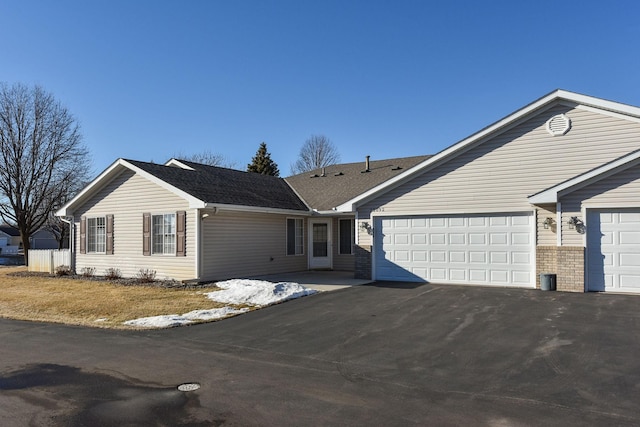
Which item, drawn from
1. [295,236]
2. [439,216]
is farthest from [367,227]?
[295,236]

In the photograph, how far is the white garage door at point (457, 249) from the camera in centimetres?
1305

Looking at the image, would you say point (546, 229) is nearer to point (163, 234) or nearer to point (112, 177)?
point (163, 234)

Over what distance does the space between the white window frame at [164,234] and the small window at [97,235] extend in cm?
287

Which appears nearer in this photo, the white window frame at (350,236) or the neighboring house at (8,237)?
the white window frame at (350,236)

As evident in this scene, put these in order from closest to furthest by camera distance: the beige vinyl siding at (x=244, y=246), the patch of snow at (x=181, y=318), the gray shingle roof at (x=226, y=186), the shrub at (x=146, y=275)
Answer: the patch of snow at (x=181, y=318) → the beige vinyl siding at (x=244, y=246) → the shrub at (x=146, y=275) → the gray shingle roof at (x=226, y=186)

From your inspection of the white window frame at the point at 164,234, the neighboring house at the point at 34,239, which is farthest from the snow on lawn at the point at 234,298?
the neighboring house at the point at 34,239

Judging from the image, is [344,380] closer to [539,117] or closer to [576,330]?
[576,330]

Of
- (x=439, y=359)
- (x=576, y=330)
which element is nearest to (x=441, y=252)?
(x=576, y=330)

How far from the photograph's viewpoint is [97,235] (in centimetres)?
1806

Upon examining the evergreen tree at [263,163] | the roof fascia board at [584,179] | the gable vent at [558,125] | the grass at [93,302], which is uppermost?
the evergreen tree at [263,163]

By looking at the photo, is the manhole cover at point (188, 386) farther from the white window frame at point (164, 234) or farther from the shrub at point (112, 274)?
the shrub at point (112, 274)

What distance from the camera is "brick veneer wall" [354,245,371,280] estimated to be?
15383mm

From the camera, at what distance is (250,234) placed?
1678cm

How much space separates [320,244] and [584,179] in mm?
10652
